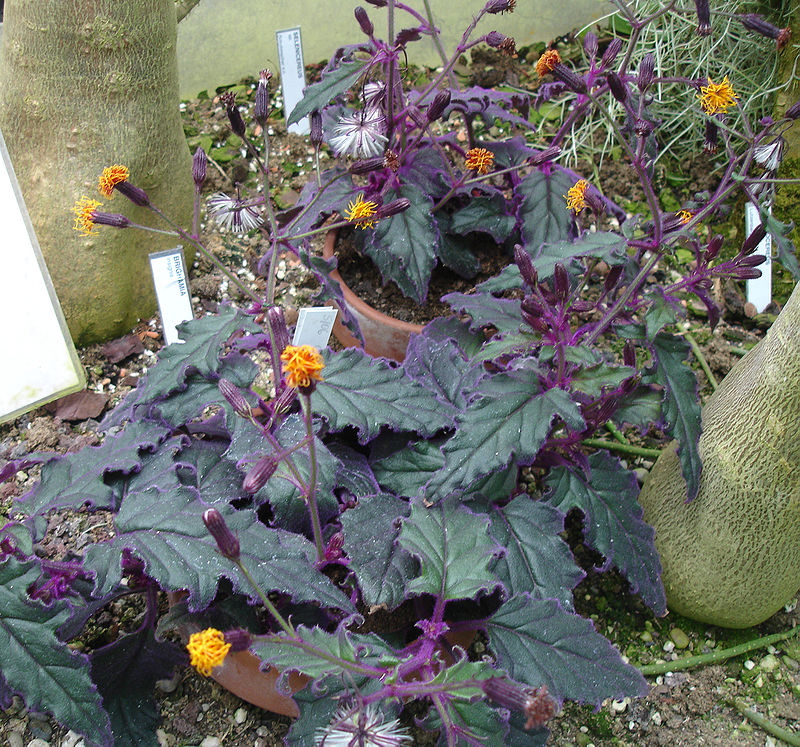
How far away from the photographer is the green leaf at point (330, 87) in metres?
1.36

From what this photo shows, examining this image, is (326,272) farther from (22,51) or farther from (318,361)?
(22,51)

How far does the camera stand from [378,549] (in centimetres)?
107

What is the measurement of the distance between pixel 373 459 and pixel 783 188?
1.34m

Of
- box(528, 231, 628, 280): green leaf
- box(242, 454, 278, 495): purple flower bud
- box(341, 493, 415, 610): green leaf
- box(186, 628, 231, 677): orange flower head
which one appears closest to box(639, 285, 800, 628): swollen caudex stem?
box(528, 231, 628, 280): green leaf

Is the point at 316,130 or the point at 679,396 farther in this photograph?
the point at 316,130

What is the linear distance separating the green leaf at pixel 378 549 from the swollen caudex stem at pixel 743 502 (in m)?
0.52

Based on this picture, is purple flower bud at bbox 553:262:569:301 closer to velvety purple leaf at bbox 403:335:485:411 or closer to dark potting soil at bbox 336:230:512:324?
velvety purple leaf at bbox 403:335:485:411

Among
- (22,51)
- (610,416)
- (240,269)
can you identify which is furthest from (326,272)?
(22,51)

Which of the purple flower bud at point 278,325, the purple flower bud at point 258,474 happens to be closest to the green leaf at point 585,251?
the purple flower bud at point 278,325

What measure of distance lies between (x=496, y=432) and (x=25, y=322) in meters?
0.86

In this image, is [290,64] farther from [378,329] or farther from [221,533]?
[221,533]

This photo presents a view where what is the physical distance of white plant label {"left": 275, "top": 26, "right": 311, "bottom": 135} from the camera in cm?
187

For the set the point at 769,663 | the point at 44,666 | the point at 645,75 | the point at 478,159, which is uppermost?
the point at 645,75

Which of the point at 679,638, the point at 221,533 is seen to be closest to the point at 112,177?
the point at 221,533
